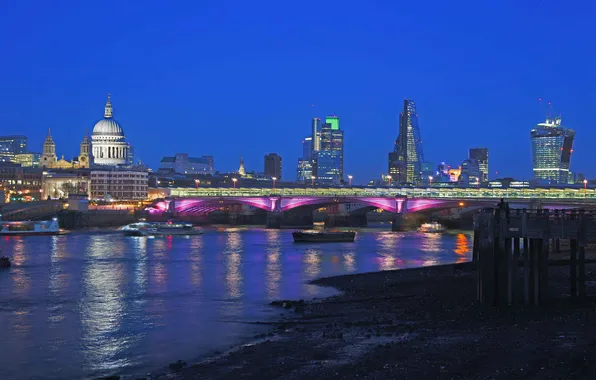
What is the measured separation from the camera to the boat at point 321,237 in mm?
81606

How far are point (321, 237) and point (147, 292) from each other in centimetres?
4235

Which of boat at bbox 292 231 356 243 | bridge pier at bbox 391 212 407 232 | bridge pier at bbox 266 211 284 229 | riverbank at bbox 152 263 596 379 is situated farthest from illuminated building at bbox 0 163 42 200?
riverbank at bbox 152 263 596 379

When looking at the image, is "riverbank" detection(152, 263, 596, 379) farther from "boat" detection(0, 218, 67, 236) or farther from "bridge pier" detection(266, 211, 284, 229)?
"bridge pier" detection(266, 211, 284, 229)

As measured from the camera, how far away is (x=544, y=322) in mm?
27422

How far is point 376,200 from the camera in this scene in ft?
364

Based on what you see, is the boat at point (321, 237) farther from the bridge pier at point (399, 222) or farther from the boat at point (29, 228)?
the boat at point (29, 228)

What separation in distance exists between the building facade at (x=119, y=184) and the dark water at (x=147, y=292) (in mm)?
77926

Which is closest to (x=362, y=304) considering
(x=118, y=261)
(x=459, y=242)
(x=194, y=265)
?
(x=194, y=265)

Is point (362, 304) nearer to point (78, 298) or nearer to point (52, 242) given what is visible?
point (78, 298)

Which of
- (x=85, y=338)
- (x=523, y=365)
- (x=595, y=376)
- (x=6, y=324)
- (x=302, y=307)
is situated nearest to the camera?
(x=595, y=376)

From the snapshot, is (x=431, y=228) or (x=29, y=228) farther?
(x=431, y=228)

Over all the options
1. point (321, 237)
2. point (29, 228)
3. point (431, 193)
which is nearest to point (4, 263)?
point (321, 237)

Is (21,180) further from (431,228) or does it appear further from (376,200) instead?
(431,228)

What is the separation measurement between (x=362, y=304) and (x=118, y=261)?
28.6 metres
